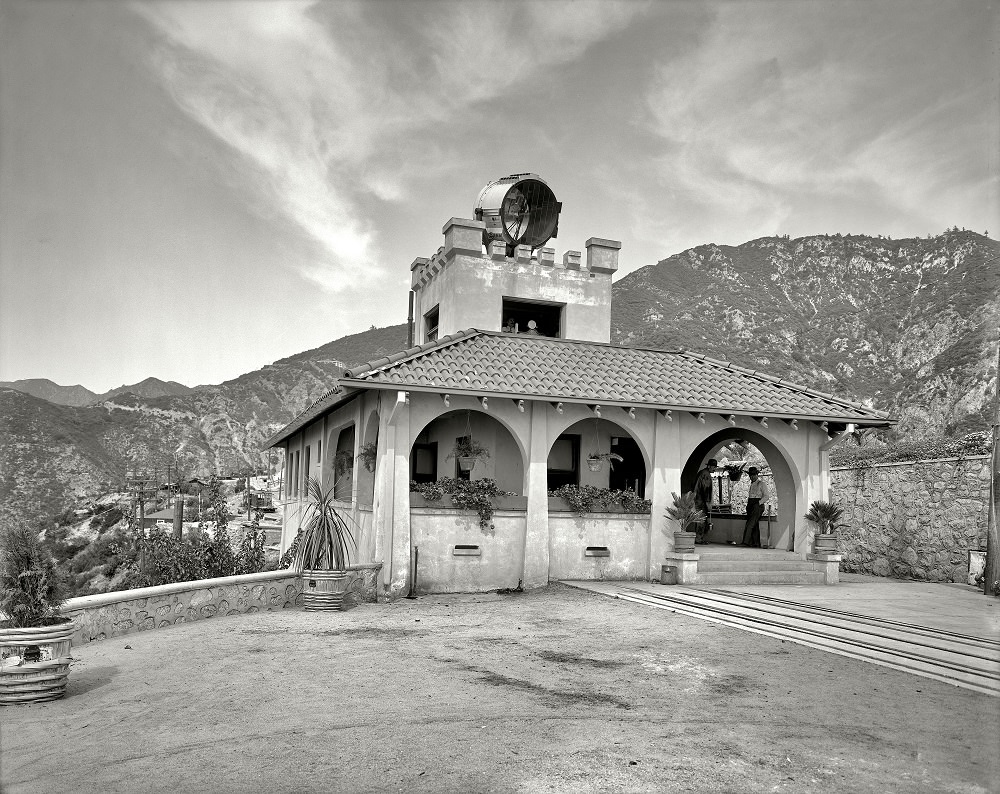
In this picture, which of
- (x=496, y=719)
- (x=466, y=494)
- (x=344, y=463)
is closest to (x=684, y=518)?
(x=466, y=494)

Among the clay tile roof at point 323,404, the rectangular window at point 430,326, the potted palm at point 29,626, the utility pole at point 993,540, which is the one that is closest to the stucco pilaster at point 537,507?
the clay tile roof at point 323,404

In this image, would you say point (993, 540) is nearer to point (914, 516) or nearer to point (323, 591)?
point (914, 516)

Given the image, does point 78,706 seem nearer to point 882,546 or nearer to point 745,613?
point 745,613

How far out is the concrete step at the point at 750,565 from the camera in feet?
49.3

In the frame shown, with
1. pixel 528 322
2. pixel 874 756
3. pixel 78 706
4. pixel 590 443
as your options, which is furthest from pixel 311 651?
pixel 528 322

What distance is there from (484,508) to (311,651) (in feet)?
18.6

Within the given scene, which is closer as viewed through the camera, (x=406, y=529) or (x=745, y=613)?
(x=745, y=613)

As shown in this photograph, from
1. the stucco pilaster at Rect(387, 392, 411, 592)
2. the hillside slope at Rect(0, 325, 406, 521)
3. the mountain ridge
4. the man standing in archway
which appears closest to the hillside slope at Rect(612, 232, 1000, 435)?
the mountain ridge

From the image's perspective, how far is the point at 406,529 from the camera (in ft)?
44.8

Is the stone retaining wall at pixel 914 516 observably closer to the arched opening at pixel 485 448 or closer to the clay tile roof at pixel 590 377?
the clay tile roof at pixel 590 377

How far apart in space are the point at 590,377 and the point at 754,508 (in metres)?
5.61

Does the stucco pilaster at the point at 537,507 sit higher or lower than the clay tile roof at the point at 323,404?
lower

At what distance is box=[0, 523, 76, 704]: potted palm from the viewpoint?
6.43 metres

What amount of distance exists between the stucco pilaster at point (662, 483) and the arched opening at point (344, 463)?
6.89 m
